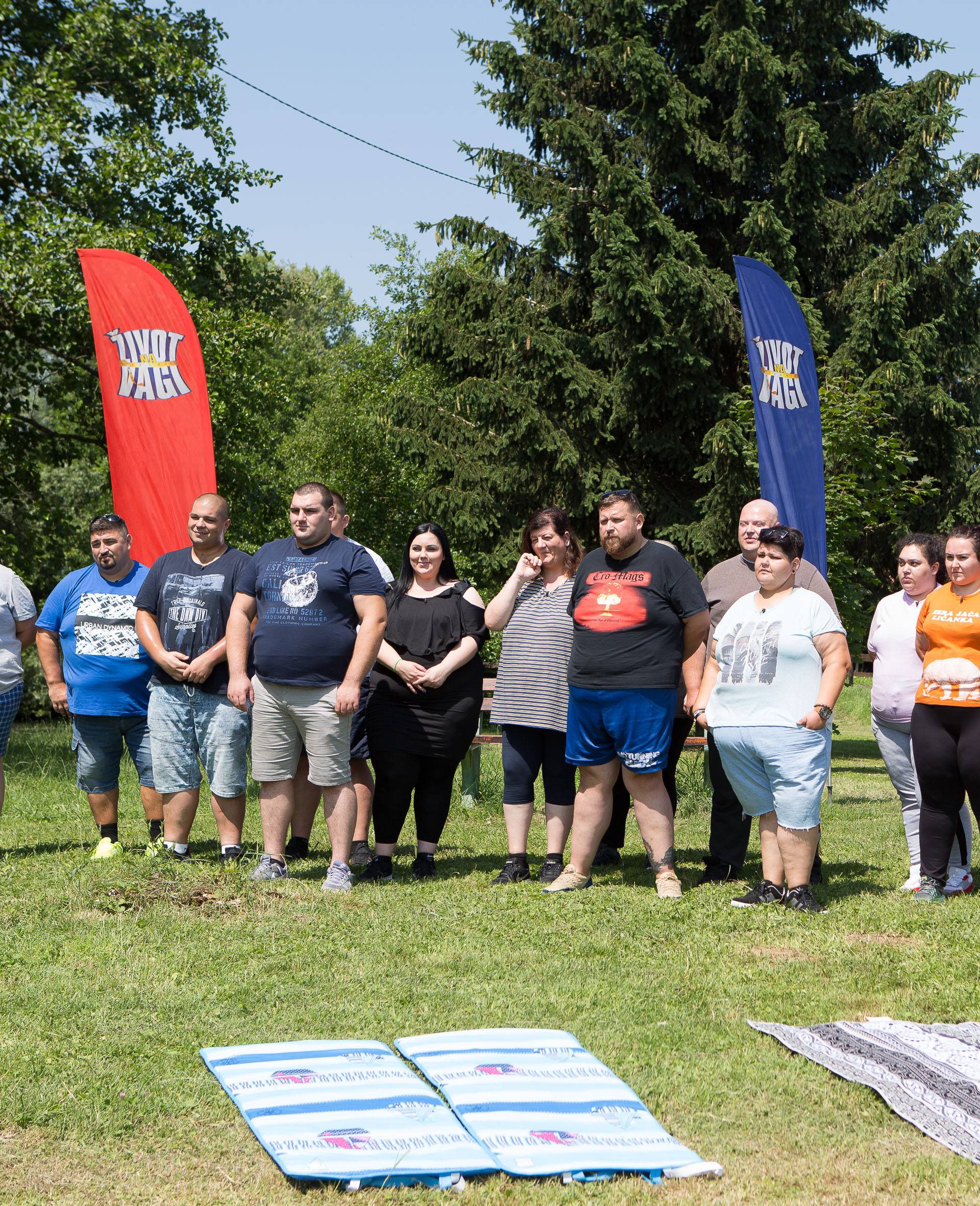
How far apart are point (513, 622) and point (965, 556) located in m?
2.38

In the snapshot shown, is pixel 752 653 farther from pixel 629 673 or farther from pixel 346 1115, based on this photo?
pixel 346 1115

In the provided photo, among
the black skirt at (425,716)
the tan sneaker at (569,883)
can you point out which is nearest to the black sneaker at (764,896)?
the tan sneaker at (569,883)

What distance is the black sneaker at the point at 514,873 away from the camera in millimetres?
6727

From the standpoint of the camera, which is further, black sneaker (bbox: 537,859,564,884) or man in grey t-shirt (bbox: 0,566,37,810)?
man in grey t-shirt (bbox: 0,566,37,810)

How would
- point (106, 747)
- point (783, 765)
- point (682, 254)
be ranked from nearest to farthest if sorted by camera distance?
point (783, 765) < point (106, 747) < point (682, 254)

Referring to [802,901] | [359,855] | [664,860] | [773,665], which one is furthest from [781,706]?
[359,855]

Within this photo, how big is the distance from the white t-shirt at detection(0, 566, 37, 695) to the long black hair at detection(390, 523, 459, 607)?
2109 mm

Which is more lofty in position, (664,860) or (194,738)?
(194,738)

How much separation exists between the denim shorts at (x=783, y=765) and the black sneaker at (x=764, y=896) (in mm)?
378

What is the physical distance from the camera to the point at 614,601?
20.8ft

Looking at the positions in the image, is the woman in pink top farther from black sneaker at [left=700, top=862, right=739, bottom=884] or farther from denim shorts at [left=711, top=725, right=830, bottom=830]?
denim shorts at [left=711, top=725, right=830, bottom=830]

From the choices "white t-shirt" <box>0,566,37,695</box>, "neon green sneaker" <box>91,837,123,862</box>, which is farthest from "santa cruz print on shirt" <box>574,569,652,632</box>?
"white t-shirt" <box>0,566,37,695</box>

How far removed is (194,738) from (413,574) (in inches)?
59.5

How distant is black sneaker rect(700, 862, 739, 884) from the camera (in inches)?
271
